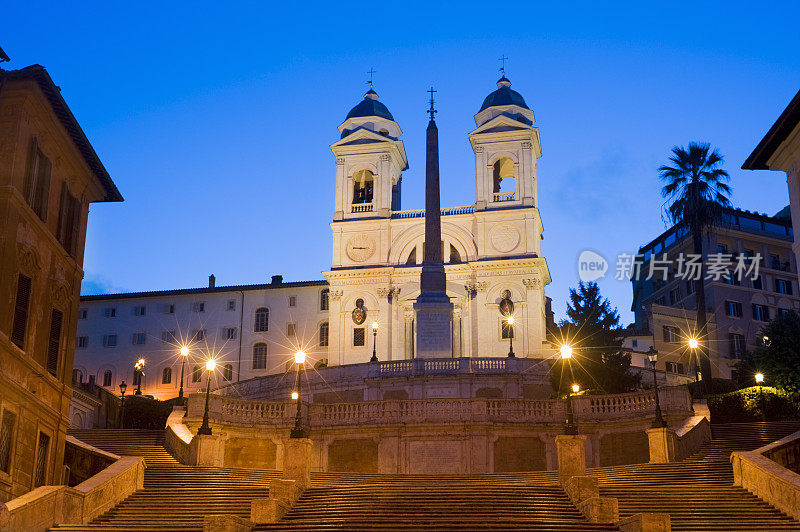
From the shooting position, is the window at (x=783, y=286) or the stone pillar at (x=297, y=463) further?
the window at (x=783, y=286)

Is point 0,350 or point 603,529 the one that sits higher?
point 0,350

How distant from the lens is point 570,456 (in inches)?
1065

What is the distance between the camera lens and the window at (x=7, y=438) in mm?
23812

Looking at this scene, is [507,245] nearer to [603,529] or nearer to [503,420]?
[503,420]

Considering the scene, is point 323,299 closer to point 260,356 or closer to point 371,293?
point 260,356

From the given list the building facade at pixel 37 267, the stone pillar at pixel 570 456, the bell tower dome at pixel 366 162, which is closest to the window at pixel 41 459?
the building facade at pixel 37 267

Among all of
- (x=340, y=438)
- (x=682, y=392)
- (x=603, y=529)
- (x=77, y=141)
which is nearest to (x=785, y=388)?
(x=682, y=392)

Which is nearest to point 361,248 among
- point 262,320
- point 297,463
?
point 262,320

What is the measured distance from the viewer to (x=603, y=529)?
21875 millimetres

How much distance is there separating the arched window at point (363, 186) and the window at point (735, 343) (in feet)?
101

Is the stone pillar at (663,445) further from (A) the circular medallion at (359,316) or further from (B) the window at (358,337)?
(A) the circular medallion at (359,316)

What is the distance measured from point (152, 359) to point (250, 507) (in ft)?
204

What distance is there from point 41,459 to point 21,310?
419 cm

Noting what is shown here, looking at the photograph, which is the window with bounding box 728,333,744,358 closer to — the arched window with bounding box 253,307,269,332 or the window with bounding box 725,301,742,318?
the window with bounding box 725,301,742,318
